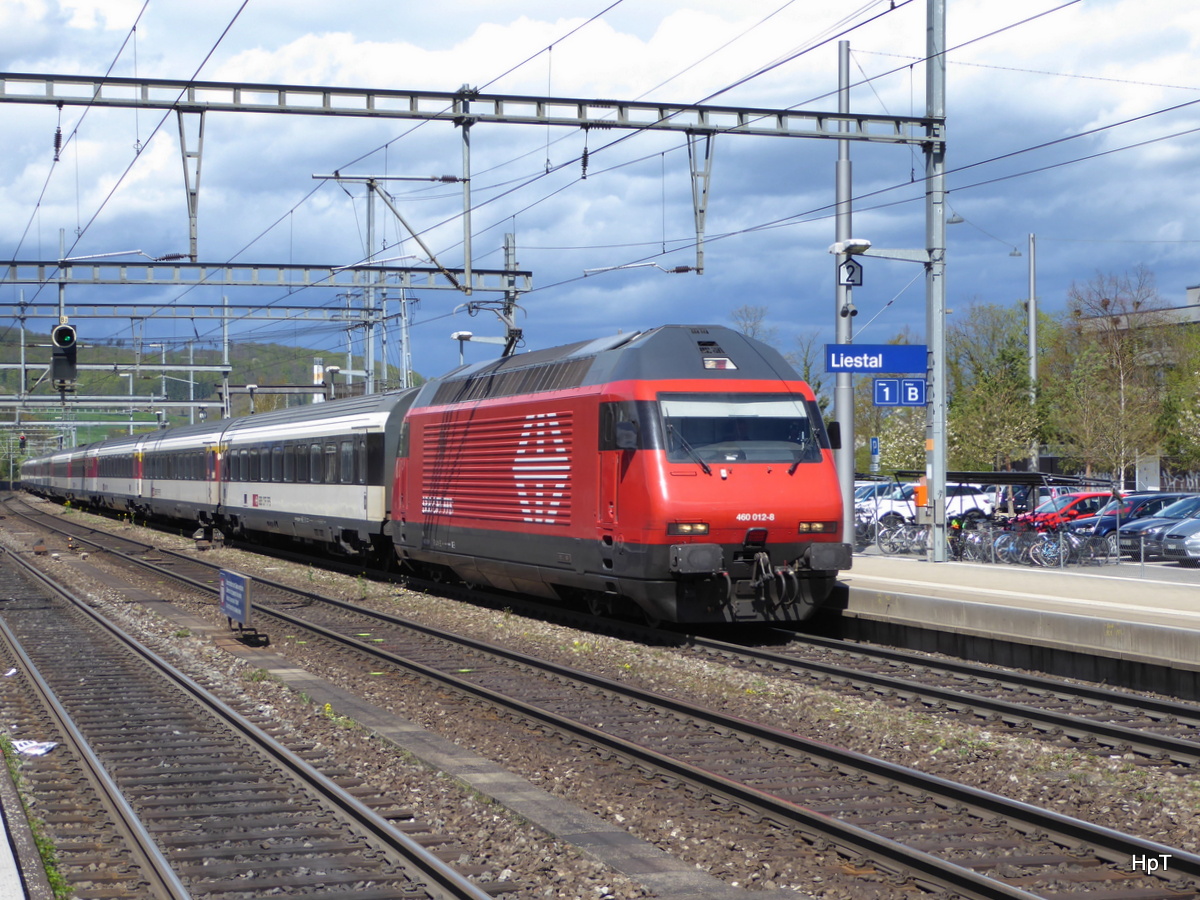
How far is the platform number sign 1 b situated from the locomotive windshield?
23.6 feet

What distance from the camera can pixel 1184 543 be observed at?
2502cm

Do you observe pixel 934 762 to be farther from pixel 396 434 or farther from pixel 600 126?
pixel 396 434

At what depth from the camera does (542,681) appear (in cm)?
1310

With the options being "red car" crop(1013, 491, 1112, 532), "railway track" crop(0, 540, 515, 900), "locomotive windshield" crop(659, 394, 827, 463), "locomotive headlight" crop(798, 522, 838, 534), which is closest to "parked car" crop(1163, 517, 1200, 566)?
"red car" crop(1013, 491, 1112, 532)

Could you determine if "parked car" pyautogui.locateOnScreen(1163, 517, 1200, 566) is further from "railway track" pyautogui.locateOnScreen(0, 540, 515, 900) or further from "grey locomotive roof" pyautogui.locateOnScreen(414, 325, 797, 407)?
"railway track" pyautogui.locateOnScreen(0, 540, 515, 900)

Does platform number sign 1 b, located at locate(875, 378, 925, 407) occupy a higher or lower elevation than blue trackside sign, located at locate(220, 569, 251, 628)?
higher

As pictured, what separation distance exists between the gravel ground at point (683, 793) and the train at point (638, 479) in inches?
44.6

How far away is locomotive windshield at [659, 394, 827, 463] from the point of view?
48.2 feet

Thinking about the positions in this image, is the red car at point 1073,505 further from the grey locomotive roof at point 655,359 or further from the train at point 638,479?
the grey locomotive roof at point 655,359

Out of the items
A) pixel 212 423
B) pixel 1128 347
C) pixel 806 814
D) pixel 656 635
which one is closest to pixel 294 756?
pixel 806 814

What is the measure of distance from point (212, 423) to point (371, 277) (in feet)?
32.8

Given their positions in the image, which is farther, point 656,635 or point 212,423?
point 212,423

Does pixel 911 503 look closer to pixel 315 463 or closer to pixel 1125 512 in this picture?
pixel 1125 512

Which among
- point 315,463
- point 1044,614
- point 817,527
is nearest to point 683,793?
point 1044,614
